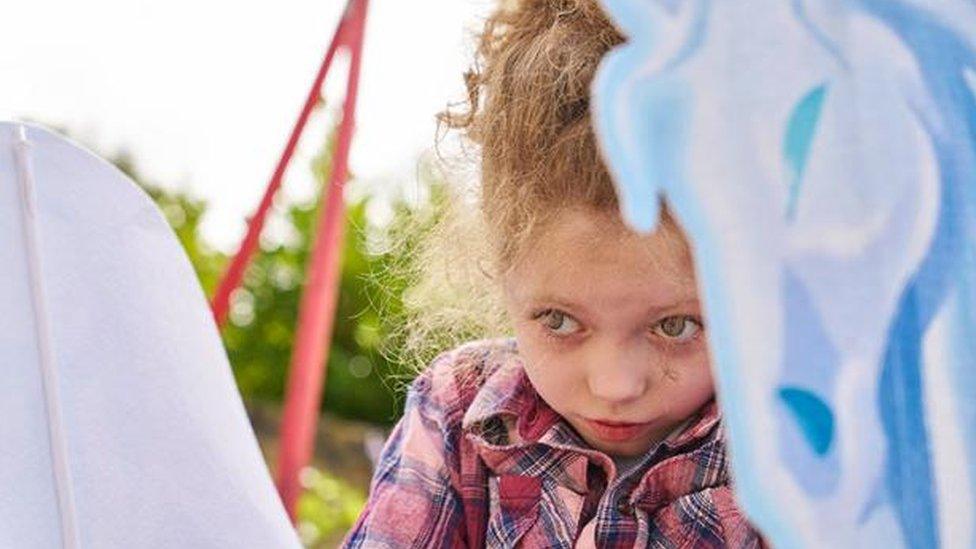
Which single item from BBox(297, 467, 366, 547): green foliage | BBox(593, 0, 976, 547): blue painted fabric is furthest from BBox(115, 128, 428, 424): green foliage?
BBox(593, 0, 976, 547): blue painted fabric

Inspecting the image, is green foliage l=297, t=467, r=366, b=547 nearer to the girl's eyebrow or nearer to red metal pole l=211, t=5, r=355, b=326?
red metal pole l=211, t=5, r=355, b=326

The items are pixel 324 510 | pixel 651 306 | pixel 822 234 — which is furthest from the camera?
pixel 324 510

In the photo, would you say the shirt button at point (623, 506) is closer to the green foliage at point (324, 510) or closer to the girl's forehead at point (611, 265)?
the girl's forehead at point (611, 265)

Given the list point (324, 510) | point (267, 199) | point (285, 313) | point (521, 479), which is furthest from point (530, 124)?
point (285, 313)

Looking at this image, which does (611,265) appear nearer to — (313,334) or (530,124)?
(530,124)

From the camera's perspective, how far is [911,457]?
823 mm

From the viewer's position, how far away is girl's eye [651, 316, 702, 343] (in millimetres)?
1239

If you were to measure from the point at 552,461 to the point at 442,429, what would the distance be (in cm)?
12

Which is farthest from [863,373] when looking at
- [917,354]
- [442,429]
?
[442,429]

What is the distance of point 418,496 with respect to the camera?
4.86 ft

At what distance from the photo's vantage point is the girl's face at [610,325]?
122cm

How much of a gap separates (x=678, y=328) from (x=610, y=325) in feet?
0.16

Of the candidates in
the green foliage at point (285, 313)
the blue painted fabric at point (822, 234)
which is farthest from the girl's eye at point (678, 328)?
the green foliage at point (285, 313)

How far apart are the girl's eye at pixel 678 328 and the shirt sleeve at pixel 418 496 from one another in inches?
11.7
